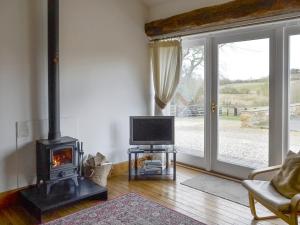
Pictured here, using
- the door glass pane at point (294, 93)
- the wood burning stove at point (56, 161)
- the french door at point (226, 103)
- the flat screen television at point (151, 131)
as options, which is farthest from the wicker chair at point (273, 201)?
the wood burning stove at point (56, 161)

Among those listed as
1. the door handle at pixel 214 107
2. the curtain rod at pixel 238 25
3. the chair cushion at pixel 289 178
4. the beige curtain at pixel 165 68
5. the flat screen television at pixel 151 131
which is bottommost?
the chair cushion at pixel 289 178

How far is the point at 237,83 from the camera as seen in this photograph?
13.2 feet

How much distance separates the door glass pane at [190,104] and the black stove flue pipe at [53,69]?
2.04 metres

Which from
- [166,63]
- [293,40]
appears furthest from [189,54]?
[293,40]

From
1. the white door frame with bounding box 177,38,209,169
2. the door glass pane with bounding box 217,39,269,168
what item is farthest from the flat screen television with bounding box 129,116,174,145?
the door glass pane with bounding box 217,39,269,168

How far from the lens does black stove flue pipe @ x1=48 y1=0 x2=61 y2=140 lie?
11.1 feet

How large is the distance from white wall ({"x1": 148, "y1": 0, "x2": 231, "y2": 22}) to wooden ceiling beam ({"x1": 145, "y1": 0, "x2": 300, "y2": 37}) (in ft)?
0.42

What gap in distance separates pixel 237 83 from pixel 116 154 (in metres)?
2.11

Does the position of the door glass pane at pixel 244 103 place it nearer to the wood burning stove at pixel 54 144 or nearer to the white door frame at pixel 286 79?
the white door frame at pixel 286 79

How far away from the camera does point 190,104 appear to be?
15.1 ft

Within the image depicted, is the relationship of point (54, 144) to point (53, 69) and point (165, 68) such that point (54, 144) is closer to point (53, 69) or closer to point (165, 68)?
point (53, 69)

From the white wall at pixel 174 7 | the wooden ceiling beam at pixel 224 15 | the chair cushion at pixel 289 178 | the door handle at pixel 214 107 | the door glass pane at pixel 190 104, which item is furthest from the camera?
the door glass pane at pixel 190 104

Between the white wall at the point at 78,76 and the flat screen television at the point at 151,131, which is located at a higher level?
the white wall at the point at 78,76

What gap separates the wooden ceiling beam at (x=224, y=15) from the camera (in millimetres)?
3184
